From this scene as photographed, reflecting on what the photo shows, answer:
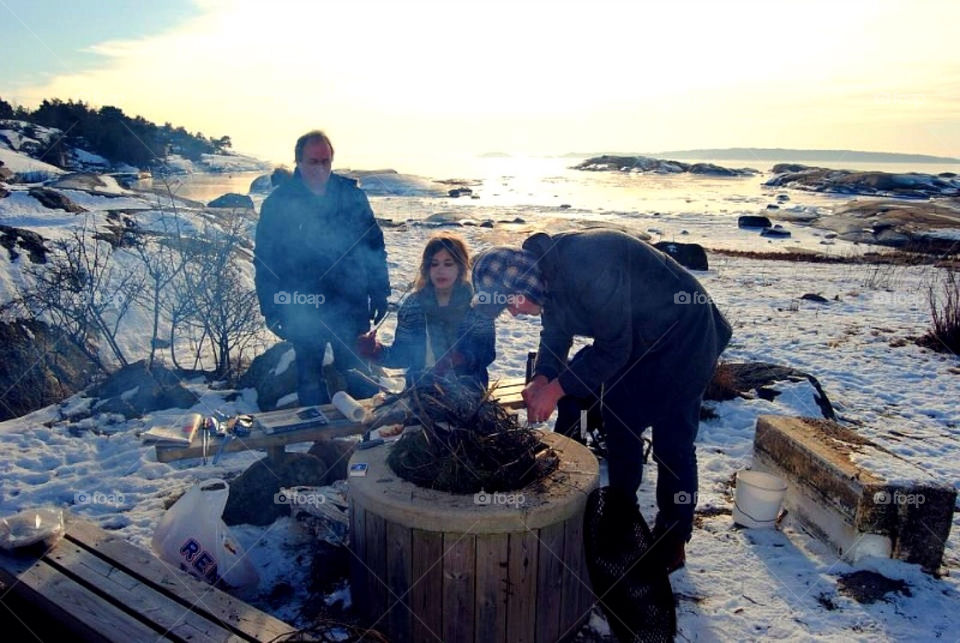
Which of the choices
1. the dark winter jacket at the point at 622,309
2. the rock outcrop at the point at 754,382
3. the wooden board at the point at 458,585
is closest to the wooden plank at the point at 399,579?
the wooden board at the point at 458,585

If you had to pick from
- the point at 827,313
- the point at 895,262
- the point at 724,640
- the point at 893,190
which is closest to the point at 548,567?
the point at 724,640

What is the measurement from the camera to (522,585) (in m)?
2.72

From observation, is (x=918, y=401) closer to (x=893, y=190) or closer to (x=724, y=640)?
(x=724, y=640)

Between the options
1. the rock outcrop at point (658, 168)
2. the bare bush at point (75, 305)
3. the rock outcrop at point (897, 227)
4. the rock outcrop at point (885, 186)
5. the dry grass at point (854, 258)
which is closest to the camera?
the bare bush at point (75, 305)

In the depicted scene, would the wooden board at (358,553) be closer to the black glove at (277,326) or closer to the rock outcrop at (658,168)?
the black glove at (277,326)

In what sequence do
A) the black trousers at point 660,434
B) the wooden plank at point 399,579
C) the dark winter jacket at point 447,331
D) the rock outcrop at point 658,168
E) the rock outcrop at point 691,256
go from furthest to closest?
1. the rock outcrop at point 658,168
2. the rock outcrop at point 691,256
3. the dark winter jacket at point 447,331
4. the black trousers at point 660,434
5. the wooden plank at point 399,579

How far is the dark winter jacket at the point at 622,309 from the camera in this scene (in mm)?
2900

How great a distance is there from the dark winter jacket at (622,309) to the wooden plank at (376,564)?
3.34ft

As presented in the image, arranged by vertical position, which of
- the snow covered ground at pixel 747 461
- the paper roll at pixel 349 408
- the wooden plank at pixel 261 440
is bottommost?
the snow covered ground at pixel 747 461

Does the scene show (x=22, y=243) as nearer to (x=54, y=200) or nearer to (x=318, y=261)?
(x=54, y=200)

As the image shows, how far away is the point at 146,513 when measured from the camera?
13.3ft

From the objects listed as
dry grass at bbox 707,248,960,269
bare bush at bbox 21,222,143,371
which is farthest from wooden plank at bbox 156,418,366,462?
dry grass at bbox 707,248,960,269

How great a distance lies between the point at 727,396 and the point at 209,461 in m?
4.51

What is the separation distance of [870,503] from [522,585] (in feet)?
6.98
